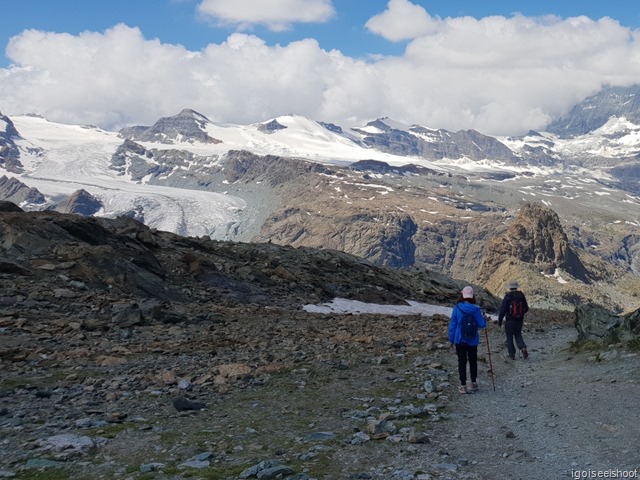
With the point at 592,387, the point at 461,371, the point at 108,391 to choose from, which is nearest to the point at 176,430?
the point at 108,391

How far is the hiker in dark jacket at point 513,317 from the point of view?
72.2 feet

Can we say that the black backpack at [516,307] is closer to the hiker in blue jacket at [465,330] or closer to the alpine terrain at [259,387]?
the alpine terrain at [259,387]

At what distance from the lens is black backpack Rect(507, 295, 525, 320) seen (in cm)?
2241

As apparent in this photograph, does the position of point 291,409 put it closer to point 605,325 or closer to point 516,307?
point 516,307

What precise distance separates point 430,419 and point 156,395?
257 inches

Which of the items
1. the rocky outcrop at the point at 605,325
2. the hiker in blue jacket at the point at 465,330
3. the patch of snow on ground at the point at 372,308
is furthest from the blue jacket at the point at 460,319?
the patch of snow on ground at the point at 372,308

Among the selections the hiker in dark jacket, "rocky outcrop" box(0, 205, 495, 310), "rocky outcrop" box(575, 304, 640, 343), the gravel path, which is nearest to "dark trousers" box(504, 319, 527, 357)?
the hiker in dark jacket

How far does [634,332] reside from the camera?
19391mm

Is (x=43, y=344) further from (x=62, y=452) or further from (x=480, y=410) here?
(x=480, y=410)

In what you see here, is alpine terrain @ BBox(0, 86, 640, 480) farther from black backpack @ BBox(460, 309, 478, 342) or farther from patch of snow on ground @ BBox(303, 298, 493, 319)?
patch of snow on ground @ BBox(303, 298, 493, 319)

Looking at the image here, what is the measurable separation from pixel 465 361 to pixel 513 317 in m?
6.68

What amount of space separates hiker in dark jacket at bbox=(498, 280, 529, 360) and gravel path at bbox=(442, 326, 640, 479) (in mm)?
2080

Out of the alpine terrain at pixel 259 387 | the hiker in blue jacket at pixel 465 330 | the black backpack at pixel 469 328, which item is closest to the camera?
the alpine terrain at pixel 259 387

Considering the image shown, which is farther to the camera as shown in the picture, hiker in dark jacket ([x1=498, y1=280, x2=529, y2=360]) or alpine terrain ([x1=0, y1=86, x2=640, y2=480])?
hiker in dark jacket ([x1=498, y1=280, x2=529, y2=360])
